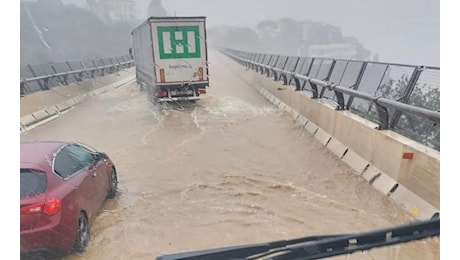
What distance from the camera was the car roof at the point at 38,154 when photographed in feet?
13.1

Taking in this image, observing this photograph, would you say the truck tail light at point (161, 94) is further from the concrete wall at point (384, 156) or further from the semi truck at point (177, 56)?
the concrete wall at point (384, 156)

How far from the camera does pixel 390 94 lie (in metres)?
6.87

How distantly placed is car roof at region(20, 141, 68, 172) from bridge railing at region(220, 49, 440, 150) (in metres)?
4.71

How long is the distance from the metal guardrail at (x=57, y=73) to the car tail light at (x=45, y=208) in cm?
506

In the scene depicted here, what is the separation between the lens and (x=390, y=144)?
566cm

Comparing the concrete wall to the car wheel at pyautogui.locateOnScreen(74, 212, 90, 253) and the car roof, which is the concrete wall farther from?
the car roof

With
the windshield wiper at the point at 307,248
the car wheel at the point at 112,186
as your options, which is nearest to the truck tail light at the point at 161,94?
the car wheel at the point at 112,186

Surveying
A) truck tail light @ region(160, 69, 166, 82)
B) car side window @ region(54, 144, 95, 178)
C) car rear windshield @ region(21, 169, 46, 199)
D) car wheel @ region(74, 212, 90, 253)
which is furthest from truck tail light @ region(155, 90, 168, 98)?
car rear windshield @ region(21, 169, 46, 199)

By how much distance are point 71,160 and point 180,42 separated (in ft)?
37.5

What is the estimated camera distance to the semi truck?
15.1 m

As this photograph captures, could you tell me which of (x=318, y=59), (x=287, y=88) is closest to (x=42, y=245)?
(x=318, y=59)

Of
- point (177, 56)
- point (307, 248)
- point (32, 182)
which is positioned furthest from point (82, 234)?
point (177, 56)

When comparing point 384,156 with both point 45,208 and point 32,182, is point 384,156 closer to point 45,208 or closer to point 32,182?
point 45,208
